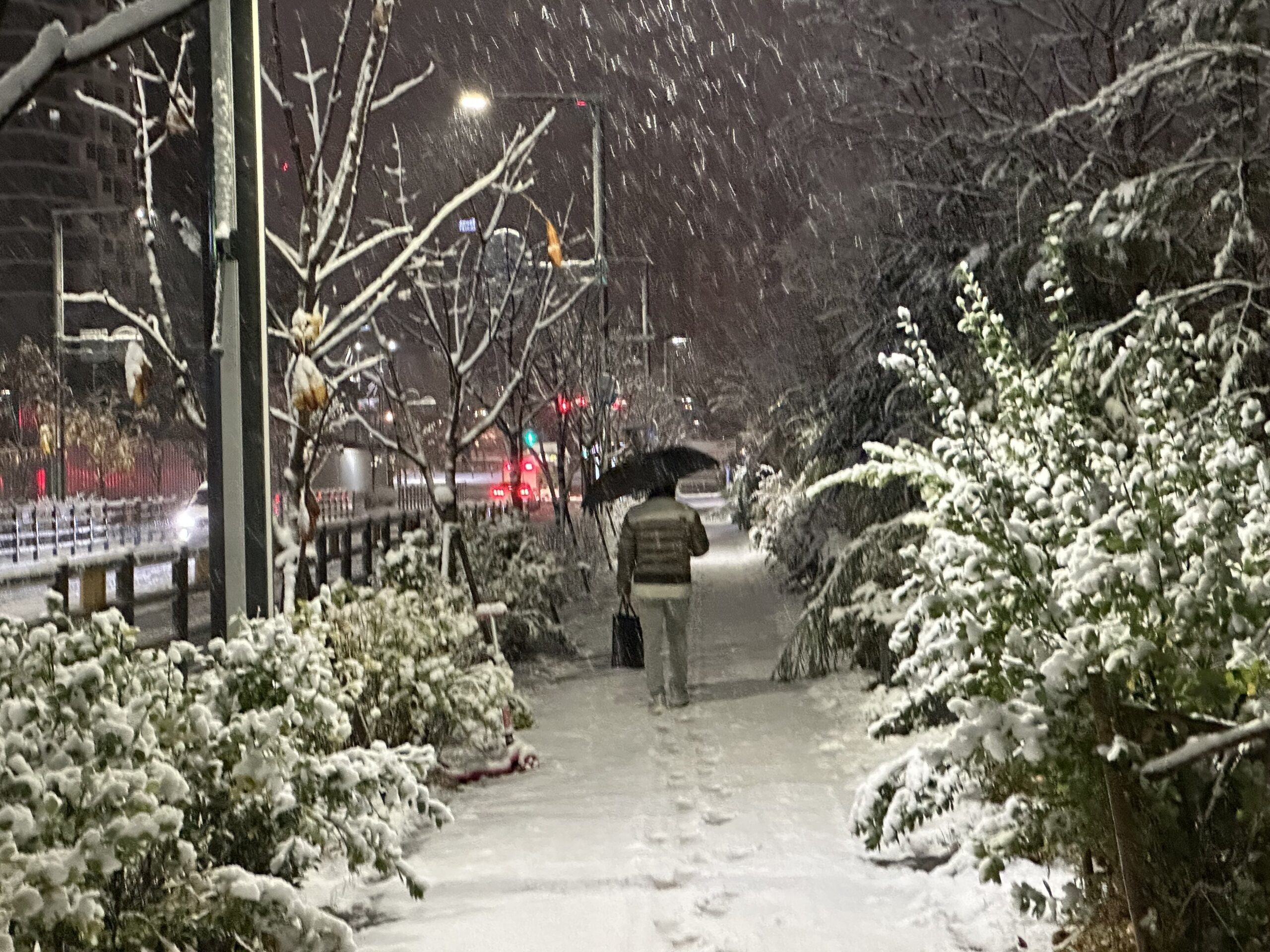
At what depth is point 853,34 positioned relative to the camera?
10445 mm

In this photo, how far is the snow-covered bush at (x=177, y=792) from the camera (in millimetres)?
3252

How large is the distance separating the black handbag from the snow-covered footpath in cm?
198

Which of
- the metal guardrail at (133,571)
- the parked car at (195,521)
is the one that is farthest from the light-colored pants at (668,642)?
the parked car at (195,521)

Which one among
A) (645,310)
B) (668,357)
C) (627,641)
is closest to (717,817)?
(627,641)

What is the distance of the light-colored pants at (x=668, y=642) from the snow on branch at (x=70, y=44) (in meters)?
7.09

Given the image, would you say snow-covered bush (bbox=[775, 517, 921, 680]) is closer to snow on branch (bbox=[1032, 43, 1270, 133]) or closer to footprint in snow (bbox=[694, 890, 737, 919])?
snow on branch (bbox=[1032, 43, 1270, 133])

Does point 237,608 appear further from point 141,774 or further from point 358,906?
point 141,774

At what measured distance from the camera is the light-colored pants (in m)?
9.30

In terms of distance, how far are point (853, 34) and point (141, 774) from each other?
8.80m

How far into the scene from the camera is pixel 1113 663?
3.42m

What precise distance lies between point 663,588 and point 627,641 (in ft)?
6.14

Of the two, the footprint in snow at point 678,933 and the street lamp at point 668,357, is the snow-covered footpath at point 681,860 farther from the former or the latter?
the street lamp at point 668,357

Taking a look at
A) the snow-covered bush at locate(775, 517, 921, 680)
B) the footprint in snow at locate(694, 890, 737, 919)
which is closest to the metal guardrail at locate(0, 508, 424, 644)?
the snow-covered bush at locate(775, 517, 921, 680)

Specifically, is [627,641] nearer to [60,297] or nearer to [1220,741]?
[60,297]
